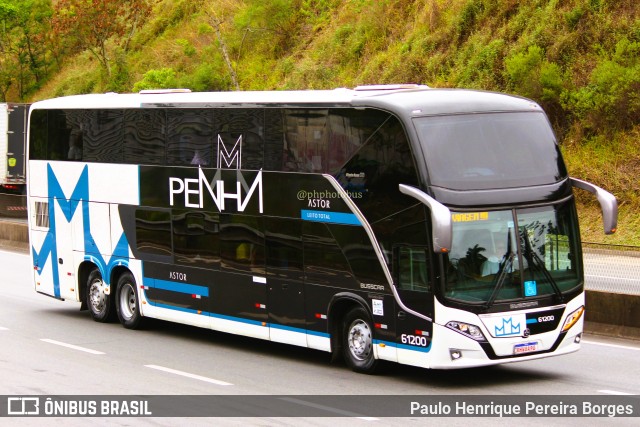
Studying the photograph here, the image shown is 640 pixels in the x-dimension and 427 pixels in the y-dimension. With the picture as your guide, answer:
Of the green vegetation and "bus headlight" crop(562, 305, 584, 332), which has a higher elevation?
the green vegetation

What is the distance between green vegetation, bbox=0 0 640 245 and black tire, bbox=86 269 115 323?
13.5m

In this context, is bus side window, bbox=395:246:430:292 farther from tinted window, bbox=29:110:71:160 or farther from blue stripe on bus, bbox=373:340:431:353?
tinted window, bbox=29:110:71:160

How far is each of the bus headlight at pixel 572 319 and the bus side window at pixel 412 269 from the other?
6.13 feet

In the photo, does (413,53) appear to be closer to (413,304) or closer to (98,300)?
(98,300)

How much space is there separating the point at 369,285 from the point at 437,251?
1733 mm

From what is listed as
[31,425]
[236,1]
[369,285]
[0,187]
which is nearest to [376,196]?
[369,285]

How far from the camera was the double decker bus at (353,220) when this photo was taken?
13.4m

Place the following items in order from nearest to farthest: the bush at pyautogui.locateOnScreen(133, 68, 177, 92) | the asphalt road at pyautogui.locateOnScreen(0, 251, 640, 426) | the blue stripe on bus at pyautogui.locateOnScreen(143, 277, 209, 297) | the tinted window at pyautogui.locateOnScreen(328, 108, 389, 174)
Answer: the asphalt road at pyautogui.locateOnScreen(0, 251, 640, 426) < the tinted window at pyautogui.locateOnScreen(328, 108, 389, 174) < the blue stripe on bus at pyautogui.locateOnScreen(143, 277, 209, 297) < the bush at pyautogui.locateOnScreen(133, 68, 177, 92)

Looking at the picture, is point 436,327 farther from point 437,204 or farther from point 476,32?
point 476,32

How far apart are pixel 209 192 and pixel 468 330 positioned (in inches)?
218

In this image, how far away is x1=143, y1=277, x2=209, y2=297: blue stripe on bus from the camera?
17625mm

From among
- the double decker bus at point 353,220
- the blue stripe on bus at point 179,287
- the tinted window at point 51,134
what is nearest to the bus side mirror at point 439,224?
the double decker bus at point 353,220

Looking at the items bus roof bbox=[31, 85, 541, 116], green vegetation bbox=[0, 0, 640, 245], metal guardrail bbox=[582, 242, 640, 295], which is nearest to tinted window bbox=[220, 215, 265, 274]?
bus roof bbox=[31, 85, 541, 116]

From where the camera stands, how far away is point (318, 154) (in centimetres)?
1516
